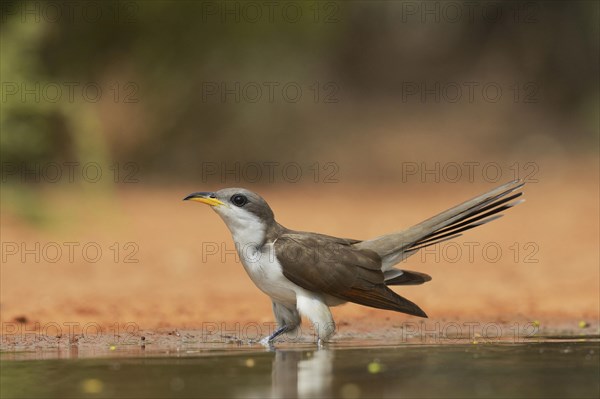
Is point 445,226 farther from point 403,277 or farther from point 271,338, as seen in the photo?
point 271,338

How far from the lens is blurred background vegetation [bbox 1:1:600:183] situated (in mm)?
16422

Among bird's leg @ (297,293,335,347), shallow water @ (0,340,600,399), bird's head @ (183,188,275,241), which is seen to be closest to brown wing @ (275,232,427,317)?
bird's leg @ (297,293,335,347)

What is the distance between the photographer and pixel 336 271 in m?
8.12

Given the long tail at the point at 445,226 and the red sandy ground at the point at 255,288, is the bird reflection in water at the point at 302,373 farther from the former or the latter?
the red sandy ground at the point at 255,288

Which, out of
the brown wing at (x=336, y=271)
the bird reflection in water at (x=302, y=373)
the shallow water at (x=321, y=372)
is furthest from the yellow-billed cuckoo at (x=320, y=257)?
the bird reflection in water at (x=302, y=373)

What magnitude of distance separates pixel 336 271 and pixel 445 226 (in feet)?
3.23

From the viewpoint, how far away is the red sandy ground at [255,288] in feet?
32.6

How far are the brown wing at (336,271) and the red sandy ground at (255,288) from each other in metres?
0.98

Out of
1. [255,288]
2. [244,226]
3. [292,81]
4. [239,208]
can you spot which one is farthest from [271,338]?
[292,81]

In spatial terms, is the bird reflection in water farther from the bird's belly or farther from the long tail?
the long tail

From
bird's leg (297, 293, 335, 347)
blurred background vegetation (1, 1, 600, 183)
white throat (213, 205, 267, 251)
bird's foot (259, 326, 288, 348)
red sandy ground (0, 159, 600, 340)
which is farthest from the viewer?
blurred background vegetation (1, 1, 600, 183)

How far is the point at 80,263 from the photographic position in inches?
497

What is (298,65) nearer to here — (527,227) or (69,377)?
(527,227)

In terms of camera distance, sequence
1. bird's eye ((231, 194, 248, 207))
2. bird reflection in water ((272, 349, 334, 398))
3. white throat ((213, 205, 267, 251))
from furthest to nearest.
Answer: bird's eye ((231, 194, 248, 207))
white throat ((213, 205, 267, 251))
bird reflection in water ((272, 349, 334, 398))
